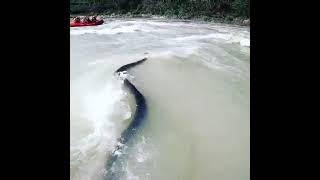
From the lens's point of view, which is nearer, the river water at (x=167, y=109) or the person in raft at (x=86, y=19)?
the river water at (x=167, y=109)

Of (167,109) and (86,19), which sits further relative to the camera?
(86,19)

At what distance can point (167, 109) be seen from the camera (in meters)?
2.22

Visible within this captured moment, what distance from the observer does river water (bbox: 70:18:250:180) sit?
68.2 inches

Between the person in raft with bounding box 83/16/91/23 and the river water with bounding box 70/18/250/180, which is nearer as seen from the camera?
the river water with bounding box 70/18/250/180

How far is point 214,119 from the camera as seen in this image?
2.14m

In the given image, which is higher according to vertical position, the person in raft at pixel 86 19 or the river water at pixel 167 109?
the person in raft at pixel 86 19

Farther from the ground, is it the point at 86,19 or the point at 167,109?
the point at 86,19

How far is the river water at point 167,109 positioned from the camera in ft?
5.68

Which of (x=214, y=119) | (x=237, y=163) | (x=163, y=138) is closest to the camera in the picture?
(x=237, y=163)

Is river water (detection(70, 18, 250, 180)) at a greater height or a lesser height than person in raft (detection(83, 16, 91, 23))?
lesser
